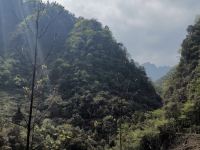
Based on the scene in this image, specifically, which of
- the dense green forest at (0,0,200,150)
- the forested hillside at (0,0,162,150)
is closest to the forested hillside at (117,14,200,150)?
the dense green forest at (0,0,200,150)

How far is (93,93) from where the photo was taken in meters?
76.0

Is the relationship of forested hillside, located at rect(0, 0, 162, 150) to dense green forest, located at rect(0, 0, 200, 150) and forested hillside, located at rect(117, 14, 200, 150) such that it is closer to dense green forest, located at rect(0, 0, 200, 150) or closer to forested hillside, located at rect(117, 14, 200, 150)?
dense green forest, located at rect(0, 0, 200, 150)

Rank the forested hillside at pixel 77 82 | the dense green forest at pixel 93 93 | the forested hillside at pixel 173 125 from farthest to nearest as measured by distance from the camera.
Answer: the forested hillside at pixel 77 82 → the dense green forest at pixel 93 93 → the forested hillside at pixel 173 125

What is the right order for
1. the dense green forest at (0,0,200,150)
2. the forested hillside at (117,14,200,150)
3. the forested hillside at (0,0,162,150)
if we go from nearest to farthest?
the forested hillside at (117,14,200,150), the dense green forest at (0,0,200,150), the forested hillside at (0,0,162,150)

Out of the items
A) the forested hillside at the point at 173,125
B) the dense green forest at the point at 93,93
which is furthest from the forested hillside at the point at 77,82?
the forested hillside at the point at 173,125

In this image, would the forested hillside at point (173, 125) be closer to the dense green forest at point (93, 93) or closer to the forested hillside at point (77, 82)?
the dense green forest at point (93, 93)

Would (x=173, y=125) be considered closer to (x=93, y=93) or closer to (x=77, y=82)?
(x=93, y=93)

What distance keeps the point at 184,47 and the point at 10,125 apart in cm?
3969

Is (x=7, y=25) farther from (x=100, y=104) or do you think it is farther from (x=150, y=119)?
(x=150, y=119)

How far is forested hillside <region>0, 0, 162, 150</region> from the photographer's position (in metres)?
52.3

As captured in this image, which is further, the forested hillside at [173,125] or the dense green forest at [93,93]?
the dense green forest at [93,93]

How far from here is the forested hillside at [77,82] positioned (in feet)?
172

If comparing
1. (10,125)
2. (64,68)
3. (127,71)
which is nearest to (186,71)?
(127,71)

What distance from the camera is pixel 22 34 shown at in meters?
101
